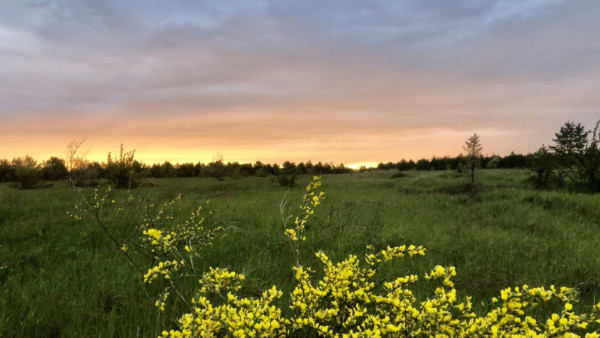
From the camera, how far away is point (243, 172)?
32.4m

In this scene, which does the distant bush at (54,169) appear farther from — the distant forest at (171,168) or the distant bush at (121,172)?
the distant bush at (121,172)

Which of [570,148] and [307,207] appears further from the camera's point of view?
[570,148]

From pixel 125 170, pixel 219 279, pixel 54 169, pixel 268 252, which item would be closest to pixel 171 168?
pixel 54 169

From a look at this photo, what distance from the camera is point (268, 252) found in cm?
630

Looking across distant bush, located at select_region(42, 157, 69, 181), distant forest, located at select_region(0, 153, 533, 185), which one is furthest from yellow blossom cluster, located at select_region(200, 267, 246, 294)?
distant bush, located at select_region(42, 157, 69, 181)

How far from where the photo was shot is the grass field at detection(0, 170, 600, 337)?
12.3 feet

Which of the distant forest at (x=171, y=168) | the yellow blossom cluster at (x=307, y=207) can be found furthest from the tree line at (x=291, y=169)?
the yellow blossom cluster at (x=307, y=207)

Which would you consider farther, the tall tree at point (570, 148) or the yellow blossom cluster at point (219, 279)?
the tall tree at point (570, 148)

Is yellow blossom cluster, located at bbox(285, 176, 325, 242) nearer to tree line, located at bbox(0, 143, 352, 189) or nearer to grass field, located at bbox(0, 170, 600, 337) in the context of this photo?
grass field, located at bbox(0, 170, 600, 337)

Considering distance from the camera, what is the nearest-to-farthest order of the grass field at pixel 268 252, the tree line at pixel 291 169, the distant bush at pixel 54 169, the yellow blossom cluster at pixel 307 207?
1. the yellow blossom cluster at pixel 307 207
2. the grass field at pixel 268 252
3. the tree line at pixel 291 169
4. the distant bush at pixel 54 169

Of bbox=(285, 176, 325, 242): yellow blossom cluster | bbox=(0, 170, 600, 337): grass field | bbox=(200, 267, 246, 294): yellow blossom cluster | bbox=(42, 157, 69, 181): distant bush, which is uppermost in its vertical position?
bbox=(42, 157, 69, 181): distant bush

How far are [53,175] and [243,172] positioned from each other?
17.6 metres

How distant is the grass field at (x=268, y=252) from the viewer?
3.73m

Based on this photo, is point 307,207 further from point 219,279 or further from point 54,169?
point 54,169
